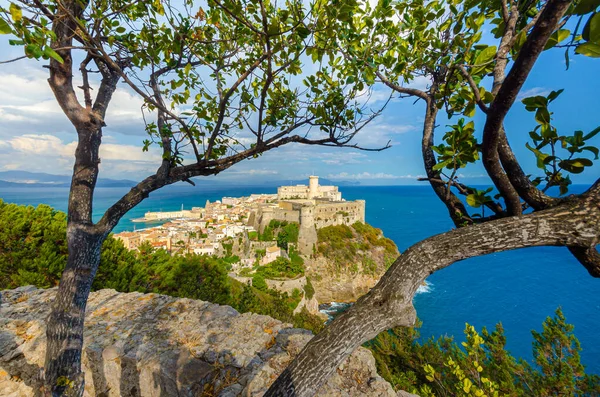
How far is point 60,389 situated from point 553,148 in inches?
176

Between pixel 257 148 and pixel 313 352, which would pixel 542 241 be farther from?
pixel 257 148

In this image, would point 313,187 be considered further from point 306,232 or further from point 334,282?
point 334,282

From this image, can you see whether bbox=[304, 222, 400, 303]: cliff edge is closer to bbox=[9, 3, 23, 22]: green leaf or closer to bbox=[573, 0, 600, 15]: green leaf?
bbox=[573, 0, 600, 15]: green leaf

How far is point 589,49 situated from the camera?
0.96 metres

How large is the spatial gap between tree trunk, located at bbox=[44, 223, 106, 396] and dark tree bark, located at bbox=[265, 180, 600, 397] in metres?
2.24

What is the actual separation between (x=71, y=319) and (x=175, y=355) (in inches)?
50.7

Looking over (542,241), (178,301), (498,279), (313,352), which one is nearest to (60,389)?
(178,301)

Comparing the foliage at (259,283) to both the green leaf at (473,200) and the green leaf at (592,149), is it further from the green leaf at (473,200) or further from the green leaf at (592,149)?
the green leaf at (592,149)

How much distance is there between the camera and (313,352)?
1.56m

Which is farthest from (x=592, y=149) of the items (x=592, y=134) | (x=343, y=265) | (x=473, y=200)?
(x=343, y=265)

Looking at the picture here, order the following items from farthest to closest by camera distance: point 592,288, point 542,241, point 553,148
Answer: point 592,288 < point 553,148 < point 542,241

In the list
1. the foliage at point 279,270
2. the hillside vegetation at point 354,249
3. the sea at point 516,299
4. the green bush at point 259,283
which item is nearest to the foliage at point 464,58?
the sea at point 516,299

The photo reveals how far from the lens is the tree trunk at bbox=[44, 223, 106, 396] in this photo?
2412 millimetres

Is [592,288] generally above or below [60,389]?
below
